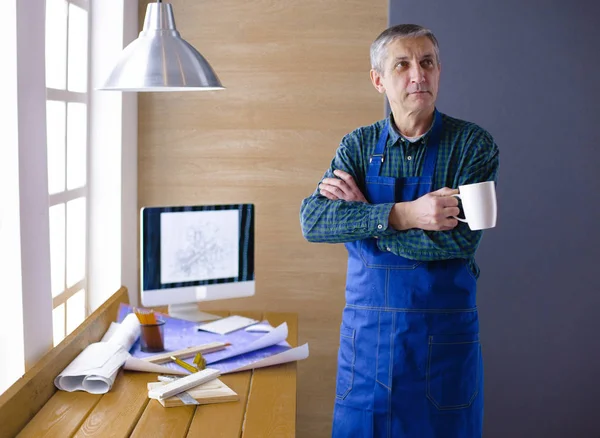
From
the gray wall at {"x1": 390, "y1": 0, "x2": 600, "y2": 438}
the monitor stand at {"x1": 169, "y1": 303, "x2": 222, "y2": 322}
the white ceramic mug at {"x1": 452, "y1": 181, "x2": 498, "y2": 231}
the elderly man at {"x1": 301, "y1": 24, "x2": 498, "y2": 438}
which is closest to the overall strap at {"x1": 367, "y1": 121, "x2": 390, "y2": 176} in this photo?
the elderly man at {"x1": 301, "y1": 24, "x2": 498, "y2": 438}

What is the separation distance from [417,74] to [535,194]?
1340 millimetres

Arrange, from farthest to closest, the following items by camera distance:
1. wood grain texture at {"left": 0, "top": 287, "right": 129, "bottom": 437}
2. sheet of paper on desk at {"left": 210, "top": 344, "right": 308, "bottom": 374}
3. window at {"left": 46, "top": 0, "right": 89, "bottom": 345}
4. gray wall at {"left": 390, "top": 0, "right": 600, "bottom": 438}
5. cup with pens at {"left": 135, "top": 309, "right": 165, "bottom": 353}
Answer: gray wall at {"left": 390, "top": 0, "right": 600, "bottom": 438}, window at {"left": 46, "top": 0, "right": 89, "bottom": 345}, cup with pens at {"left": 135, "top": 309, "right": 165, "bottom": 353}, sheet of paper on desk at {"left": 210, "top": 344, "right": 308, "bottom": 374}, wood grain texture at {"left": 0, "top": 287, "right": 129, "bottom": 437}

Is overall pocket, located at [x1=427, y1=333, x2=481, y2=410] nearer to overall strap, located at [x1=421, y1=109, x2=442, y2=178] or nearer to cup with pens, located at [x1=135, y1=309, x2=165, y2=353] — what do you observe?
overall strap, located at [x1=421, y1=109, x2=442, y2=178]

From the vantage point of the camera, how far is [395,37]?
2244mm

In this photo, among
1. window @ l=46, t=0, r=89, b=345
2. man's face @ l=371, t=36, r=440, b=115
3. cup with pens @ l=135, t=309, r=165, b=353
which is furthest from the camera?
window @ l=46, t=0, r=89, b=345

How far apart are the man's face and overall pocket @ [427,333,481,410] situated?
0.65 metres

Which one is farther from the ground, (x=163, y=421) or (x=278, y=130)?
(x=278, y=130)

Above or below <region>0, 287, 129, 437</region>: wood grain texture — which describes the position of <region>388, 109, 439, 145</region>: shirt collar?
A: above

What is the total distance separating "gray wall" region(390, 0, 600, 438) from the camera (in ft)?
10.7

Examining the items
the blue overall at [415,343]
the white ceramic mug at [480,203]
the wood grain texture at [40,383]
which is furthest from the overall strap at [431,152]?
the wood grain texture at [40,383]

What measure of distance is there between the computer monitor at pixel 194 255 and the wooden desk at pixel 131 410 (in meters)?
0.59

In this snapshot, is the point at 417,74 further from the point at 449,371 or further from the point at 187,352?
the point at 187,352

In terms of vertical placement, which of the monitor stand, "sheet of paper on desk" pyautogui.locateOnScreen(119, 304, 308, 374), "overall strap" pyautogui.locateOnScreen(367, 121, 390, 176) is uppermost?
"overall strap" pyautogui.locateOnScreen(367, 121, 390, 176)

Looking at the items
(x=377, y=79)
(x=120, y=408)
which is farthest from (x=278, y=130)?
(x=120, y=408)
